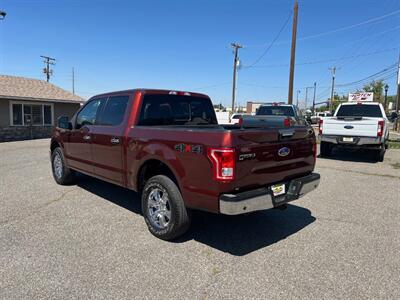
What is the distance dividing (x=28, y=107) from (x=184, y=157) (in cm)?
1971

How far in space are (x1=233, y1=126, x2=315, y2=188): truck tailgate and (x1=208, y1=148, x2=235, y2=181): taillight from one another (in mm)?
81

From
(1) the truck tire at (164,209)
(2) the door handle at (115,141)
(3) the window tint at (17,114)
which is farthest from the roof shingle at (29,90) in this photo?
(1) the truck tire at (164,209)

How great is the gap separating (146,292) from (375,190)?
6.00m

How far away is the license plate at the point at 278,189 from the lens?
154 inches

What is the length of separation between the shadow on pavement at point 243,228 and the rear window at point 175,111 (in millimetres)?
1533

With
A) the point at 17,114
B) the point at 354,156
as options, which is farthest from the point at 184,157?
the point at 17,114

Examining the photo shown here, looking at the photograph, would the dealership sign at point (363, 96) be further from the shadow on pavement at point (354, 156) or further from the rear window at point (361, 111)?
the rear window at point (361, 111)

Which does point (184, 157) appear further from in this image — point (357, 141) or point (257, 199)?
point (357, 141)

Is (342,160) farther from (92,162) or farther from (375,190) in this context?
(92,162)

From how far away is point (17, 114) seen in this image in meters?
19.7

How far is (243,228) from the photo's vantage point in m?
4.67

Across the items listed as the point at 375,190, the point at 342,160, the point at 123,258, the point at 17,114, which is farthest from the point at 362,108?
the point at 17,114

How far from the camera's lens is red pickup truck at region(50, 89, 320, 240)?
11.3 feet

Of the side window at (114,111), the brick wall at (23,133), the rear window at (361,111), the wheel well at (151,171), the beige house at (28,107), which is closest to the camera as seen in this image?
the wheel well at (151,171)
